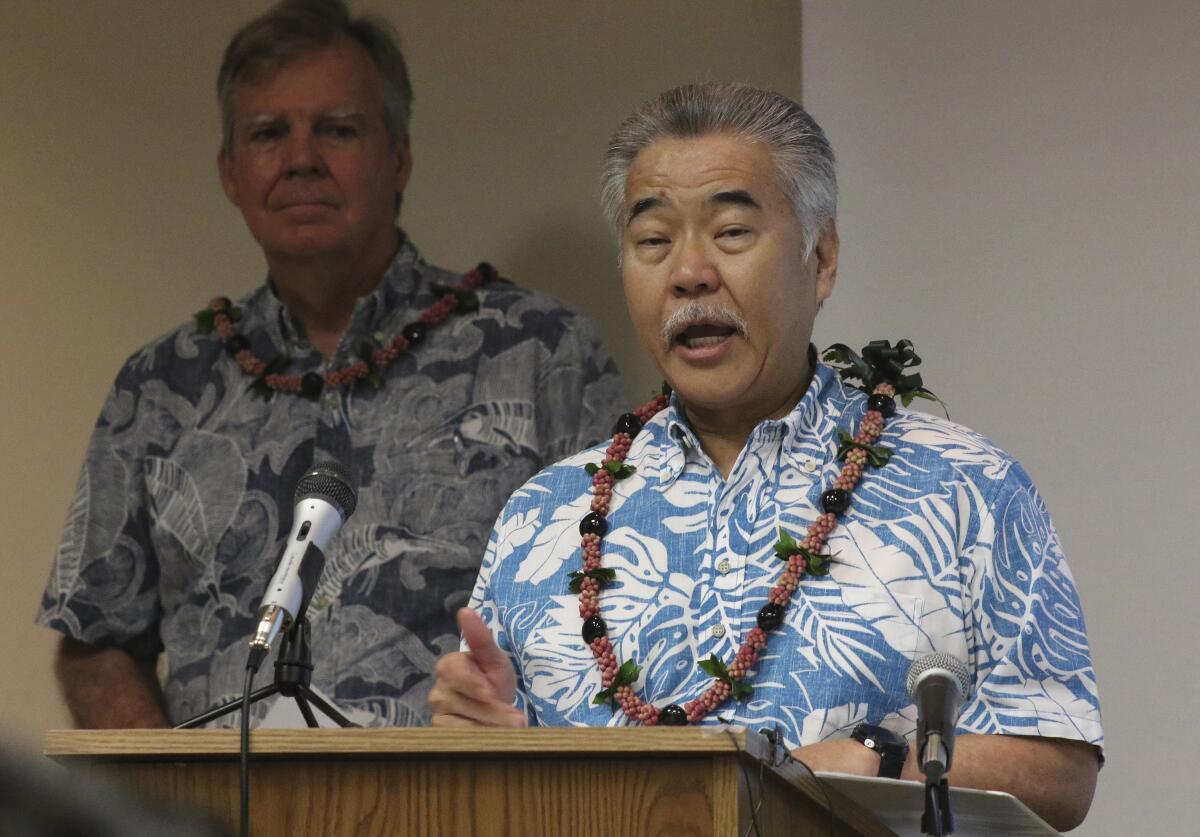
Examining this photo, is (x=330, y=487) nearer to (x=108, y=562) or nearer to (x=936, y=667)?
(x=936, y=667)

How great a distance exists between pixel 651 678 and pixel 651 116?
0.76 meters

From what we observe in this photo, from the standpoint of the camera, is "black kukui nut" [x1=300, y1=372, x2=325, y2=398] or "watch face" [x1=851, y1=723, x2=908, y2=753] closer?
"watch face" [x1=851, y1=723, x2=908, y2=753]

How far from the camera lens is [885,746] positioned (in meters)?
1.80

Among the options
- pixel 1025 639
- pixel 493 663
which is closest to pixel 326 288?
pixel 493 663

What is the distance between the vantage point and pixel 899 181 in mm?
3354

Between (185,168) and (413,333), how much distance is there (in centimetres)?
98

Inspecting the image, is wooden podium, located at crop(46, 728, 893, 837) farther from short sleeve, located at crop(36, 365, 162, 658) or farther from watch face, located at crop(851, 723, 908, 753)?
short sleeve, located at crop(36, 365, 162, 658)

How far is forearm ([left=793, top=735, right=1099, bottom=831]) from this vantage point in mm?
1797

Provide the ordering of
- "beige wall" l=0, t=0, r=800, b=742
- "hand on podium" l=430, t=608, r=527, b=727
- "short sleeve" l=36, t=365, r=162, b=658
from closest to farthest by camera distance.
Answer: "hand on podium" l=430, t=608, r=527, b=727 → "short sleeve" l=36, t=365, r=162, b=658 → "beige wall" l=0, t=0, r=800, b=742

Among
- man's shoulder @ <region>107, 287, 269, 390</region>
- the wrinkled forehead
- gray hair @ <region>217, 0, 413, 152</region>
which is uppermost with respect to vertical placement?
gray hair @ <region>217, 0, 413, 152</region>

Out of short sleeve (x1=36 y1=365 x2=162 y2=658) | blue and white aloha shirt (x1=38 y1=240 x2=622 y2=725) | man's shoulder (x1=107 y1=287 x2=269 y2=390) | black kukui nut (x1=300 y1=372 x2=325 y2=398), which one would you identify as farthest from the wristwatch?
man's shoulder (x1=107 y1=287 x2=269 y2=390)

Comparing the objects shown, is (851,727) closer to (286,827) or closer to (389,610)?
(286,827)

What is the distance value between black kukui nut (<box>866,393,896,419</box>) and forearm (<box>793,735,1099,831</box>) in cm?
49

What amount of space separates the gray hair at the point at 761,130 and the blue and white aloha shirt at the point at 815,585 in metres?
0.23
